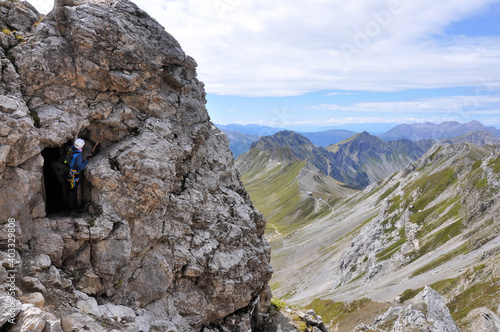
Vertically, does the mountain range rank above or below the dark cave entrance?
below

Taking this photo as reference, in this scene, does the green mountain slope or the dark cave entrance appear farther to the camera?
the green mountain slope

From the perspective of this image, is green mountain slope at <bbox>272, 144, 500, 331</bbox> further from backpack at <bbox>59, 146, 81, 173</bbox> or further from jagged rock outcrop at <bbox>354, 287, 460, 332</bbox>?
backpack at <bbox>59, 146, 81, 173</bbox>

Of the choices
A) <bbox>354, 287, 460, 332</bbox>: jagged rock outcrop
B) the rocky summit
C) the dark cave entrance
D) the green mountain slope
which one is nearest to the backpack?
the dark cave entrance

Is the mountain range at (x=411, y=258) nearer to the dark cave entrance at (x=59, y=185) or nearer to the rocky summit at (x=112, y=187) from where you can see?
the rocky summit at (x=112, y=187)

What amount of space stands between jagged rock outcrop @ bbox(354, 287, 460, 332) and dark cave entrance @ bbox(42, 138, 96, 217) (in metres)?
51.2

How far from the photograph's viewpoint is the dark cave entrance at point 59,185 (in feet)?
77.8

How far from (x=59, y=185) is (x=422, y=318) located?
54.3 metres

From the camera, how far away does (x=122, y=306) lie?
22.4 m

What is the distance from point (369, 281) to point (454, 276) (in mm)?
33674

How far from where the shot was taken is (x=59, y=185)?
25.0 m

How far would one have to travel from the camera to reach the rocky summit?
18.8 metres

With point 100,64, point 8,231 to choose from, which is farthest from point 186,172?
point 8,231

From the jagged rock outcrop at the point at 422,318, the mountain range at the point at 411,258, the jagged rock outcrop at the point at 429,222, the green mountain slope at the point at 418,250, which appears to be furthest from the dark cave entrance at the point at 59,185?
the jagged rock outcrop at the point at 429,222

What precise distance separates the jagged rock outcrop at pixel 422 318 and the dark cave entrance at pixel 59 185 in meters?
51.2
